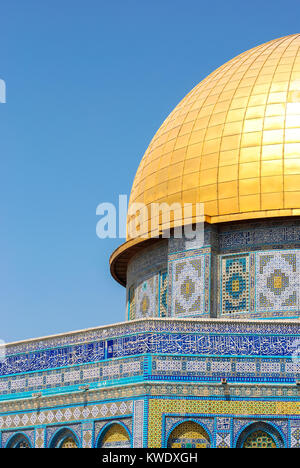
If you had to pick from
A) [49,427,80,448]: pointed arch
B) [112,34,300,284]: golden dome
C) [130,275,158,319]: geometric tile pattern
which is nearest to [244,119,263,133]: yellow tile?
[112,34,300,284]: golden dome

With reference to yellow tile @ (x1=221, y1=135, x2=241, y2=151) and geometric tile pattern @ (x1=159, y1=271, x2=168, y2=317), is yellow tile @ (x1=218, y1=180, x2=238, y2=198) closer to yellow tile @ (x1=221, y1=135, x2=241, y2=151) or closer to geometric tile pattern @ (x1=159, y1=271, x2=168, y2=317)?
yellow tile @ (x1=221, y1=135, x2=241, y2=151)

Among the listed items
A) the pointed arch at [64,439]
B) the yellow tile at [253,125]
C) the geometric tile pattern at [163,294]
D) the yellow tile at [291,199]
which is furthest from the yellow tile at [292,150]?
the pointed arch at [64,439]

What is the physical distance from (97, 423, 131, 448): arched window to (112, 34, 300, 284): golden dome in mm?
4437

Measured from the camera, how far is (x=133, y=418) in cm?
1498

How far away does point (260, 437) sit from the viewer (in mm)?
14945

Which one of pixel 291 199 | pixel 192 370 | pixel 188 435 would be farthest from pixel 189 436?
pixel 291 199

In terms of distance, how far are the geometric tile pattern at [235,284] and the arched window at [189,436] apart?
10.3 feet

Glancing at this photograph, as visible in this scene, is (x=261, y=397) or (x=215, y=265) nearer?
(x=261, y=397)

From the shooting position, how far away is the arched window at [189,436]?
14836 mm

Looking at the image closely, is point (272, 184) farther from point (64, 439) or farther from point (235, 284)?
point (64, 439)

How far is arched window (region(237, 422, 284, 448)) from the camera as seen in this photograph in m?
14.9

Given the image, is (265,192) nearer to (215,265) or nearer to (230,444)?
(215,265)
